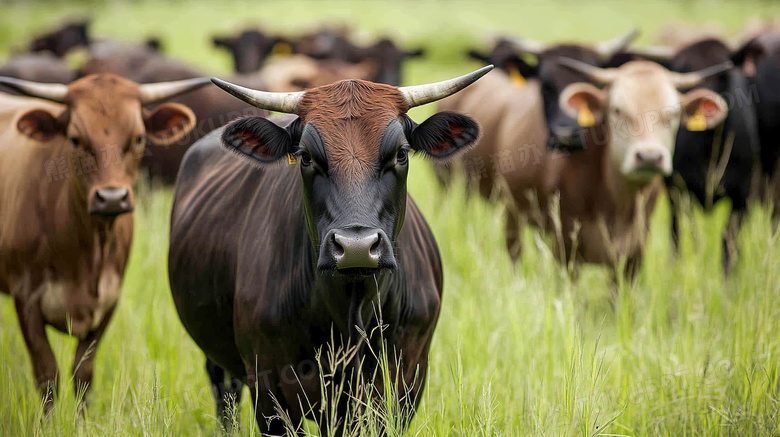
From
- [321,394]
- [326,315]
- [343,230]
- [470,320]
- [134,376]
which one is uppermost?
[343,230]

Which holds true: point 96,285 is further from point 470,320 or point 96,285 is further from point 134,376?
point 470,320

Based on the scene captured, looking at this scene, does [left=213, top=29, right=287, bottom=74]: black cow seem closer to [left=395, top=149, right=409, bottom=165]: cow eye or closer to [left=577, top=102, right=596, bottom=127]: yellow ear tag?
[left=577, top=102, right=596, bottom=127]: yellow ear tag

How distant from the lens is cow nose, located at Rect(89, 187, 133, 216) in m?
3.85

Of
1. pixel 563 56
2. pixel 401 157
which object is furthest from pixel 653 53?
pixel 401 157

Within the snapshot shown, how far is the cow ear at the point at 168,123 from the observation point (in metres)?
4.39

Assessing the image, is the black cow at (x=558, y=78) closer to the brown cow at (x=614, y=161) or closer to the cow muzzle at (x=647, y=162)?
the brown cow at (x=614, y=161)

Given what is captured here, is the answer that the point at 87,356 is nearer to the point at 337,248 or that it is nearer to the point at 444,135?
the point at 337,248

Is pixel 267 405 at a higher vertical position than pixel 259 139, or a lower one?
lower

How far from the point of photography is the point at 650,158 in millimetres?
4980

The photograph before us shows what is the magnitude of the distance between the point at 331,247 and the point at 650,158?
3.10m

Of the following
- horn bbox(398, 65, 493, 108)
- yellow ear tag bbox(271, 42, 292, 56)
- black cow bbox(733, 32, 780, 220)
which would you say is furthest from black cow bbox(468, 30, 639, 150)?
yellow ear tag bbox(271, 42, 292, 56)

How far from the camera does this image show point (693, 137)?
20.9 ft

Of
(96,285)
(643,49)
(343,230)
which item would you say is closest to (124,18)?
(643,49)

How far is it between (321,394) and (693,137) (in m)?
4.61
